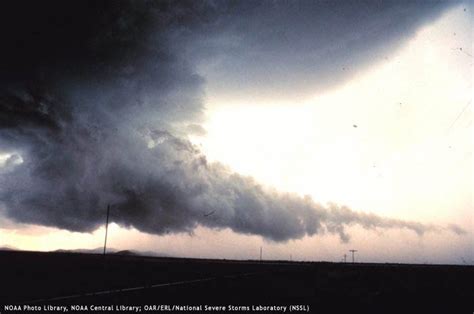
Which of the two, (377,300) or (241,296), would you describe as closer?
(241,296)

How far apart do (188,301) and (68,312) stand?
5.88 meters

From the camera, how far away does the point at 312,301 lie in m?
18.8

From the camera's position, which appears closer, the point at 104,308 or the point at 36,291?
the point at 104,308

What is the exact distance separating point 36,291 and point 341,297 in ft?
56.8

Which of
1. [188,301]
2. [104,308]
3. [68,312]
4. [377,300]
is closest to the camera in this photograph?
[68,312]

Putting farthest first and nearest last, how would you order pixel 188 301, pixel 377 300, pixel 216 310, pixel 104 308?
1. pixel 377 300
2. pixel 188 301
3. pixel 216 310
4. pixel 104 308

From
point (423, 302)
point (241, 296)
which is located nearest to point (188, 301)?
point (241, 296)

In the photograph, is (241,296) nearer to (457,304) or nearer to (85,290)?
(85,290)

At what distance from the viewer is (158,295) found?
1789cm

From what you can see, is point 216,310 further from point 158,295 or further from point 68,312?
point 68,312

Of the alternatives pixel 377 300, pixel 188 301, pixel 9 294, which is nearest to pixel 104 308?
pixel 188 301

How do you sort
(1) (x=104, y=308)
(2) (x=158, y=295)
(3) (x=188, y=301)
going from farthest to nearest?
1. (2) (x=158, y=295)
2. (3) (x=188, y=301)
3. (1) (x=104, y=308)

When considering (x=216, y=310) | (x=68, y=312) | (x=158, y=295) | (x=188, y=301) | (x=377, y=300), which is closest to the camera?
(x=68, y=312)

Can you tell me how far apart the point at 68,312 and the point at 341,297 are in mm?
15337
